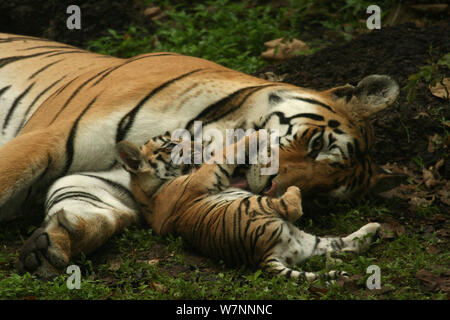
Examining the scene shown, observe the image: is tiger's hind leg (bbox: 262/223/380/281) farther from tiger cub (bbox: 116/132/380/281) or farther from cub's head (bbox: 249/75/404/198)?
cub's head (bbox: 249/75/404/198)

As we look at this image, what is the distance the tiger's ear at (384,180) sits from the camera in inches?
160

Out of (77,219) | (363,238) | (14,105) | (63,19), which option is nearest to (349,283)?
(363,238)

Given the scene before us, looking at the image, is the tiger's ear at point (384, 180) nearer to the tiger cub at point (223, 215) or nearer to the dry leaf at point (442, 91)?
the tiger cub at point (223, 215)

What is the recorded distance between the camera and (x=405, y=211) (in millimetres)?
4102

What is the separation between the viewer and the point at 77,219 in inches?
135

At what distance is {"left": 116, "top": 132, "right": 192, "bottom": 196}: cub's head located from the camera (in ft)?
13.0

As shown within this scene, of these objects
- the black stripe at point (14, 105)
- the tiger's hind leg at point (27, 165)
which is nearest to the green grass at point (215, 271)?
the tiger's hind leg at point (27, 165)

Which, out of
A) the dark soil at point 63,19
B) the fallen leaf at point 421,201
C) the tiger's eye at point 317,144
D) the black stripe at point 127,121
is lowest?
the fallen leaf at point 421,201

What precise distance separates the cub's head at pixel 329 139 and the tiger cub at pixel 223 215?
210mm

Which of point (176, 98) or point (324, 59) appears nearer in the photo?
point (176, 98)

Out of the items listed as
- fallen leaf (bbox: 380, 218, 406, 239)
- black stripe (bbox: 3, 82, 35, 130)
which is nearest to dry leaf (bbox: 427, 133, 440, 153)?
fallen leaf (bbox: 380, 218, 406, 239)

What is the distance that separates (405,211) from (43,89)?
2.65 metres
